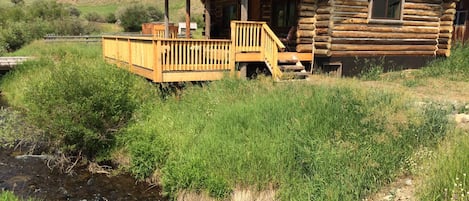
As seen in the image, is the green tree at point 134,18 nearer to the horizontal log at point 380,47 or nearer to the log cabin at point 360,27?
the log cabin at point 360,27

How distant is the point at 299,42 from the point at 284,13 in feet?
7.24

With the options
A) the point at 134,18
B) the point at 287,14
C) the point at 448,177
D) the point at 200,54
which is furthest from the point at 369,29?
the point at 134,18


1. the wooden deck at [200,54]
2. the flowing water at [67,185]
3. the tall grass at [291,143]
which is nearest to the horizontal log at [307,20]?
the wooden deck at [200,54]

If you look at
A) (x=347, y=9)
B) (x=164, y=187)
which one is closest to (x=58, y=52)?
(x=347, y=9)

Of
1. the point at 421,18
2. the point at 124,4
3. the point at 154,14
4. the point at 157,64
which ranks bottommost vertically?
the point at 157,64

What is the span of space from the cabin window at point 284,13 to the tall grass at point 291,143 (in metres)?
6.86

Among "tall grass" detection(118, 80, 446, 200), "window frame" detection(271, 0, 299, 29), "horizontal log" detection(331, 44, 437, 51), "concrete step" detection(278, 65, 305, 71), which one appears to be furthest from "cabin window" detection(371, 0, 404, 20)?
"tall grass" detection(118, 80, 446, 200)

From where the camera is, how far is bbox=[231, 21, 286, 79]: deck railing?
12.5m

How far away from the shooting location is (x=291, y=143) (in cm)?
726

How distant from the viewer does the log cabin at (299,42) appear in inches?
462

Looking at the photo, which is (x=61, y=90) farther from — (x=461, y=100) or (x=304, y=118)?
(x=461, y=100)

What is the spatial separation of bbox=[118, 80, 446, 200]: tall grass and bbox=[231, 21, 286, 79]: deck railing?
3049 mm

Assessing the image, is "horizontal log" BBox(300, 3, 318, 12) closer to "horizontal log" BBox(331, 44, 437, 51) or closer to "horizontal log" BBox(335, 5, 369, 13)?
"horizontal log" BBox(335, 5, 369, 13)

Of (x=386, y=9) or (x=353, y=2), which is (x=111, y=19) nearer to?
(x=353, y=2)
